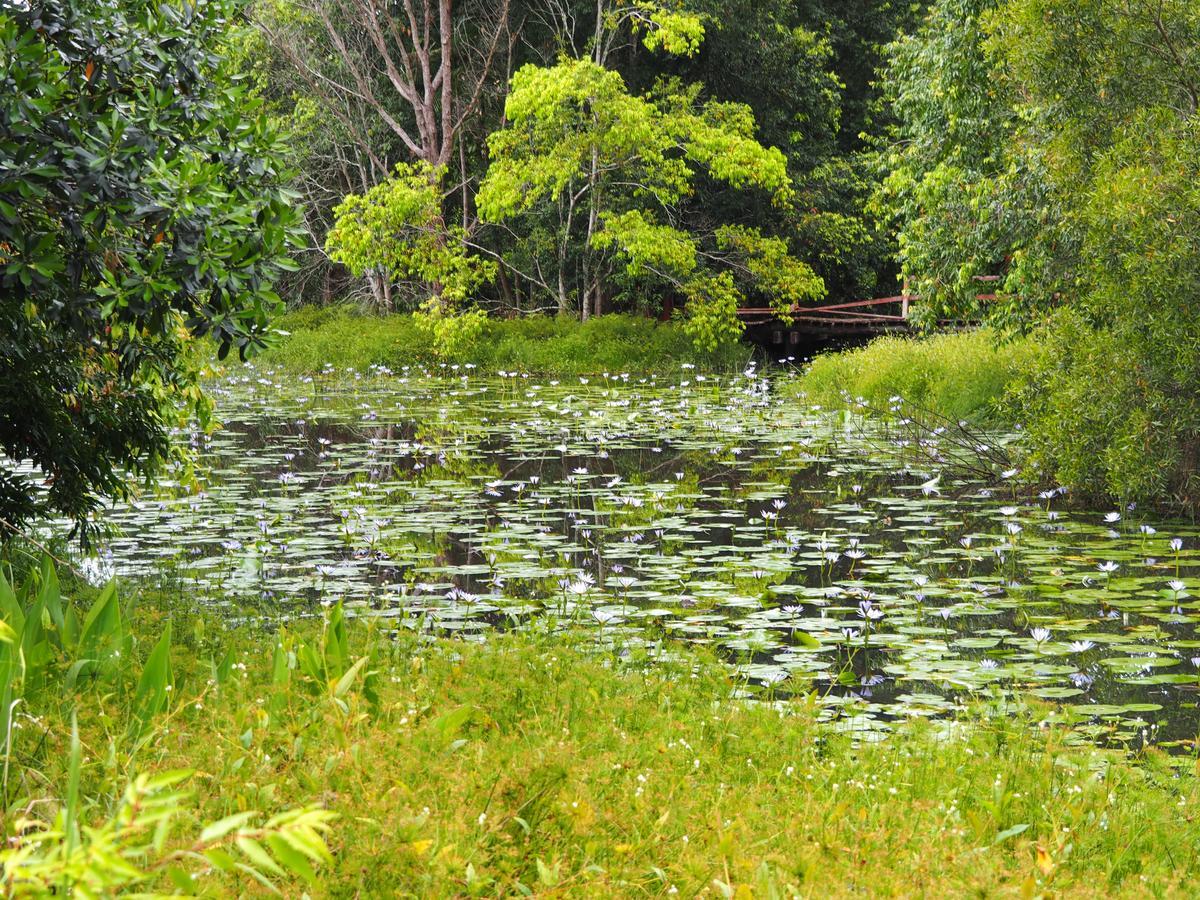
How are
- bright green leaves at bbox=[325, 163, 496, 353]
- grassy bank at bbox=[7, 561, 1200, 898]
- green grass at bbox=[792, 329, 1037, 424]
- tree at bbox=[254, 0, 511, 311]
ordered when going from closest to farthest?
grassy bank at bbox=[7, 561, 1200, 898], green grass at bbox=[792, 329, 1037, 424], bright green leaves at bbox=[325, 163, 496, 353], tree at bbox=[254, 0, 511, 311]

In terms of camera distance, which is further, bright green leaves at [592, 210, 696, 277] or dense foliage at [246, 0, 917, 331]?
dense foliage at [246, 0, 917, 331]

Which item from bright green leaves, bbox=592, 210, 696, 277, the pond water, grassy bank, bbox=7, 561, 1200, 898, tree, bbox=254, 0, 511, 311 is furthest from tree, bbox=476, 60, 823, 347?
grassy bank, bbox=7, 561, 1200, 898

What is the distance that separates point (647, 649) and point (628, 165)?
2172cm

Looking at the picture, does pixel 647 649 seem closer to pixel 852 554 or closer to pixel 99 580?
pixel 852 554

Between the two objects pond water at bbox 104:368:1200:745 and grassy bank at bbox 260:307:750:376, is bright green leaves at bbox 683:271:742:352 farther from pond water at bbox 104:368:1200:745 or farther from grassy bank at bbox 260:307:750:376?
pond water at bbox 104:368:1200:745

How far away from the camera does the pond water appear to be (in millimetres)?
6316

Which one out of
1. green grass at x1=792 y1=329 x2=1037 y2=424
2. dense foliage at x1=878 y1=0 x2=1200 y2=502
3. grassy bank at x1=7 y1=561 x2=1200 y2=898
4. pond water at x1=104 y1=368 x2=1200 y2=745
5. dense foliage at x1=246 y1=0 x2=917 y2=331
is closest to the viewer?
grassy bank at x1=7 y1=561 x2=1200 y2=898

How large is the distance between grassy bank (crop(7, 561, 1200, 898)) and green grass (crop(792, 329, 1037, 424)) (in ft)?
31.7

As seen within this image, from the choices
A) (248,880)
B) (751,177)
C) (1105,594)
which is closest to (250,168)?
(248,880)

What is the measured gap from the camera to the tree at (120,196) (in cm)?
503

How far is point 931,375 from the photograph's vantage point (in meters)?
17.3

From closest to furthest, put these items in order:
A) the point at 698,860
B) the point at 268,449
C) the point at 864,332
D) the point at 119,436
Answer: the point at 698,860, the point at 119,436, the point at 268,449, the point at 864,332

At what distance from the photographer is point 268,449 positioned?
561 inches

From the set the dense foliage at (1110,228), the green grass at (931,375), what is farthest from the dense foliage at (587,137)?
the dense foliage at (1110,228)
